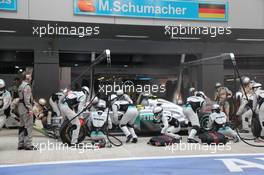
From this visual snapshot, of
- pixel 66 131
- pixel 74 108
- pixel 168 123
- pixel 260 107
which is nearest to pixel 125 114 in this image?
pixel 168 123

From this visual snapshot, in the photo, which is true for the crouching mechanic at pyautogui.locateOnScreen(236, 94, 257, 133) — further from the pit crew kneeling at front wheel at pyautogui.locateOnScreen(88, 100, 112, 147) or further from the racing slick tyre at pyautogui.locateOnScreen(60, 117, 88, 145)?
the racing slick tyre at pyautogui.locateOnScreen(60, 117, 88, 145)

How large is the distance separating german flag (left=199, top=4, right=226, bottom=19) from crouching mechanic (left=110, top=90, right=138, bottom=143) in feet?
18.6

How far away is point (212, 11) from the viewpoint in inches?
691

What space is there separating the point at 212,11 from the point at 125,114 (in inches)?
253

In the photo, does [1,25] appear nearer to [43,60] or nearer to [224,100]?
[43,60]

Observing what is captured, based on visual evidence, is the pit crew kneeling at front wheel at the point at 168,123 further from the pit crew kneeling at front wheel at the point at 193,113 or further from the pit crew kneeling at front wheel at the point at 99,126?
the pit crew kneeling at front wheel at the point at 99,126

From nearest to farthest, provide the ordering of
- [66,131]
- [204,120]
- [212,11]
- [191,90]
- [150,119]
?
[66,131] < [204,120] < [150,119] < [191,90] < [212,11]

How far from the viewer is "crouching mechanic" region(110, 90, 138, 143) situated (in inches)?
521

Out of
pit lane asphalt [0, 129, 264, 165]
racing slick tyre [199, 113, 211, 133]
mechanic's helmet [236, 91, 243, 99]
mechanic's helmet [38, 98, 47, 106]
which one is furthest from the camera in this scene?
mechanic's helmet [236, 91, 243, 99]

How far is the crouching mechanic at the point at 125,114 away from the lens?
43.4ft

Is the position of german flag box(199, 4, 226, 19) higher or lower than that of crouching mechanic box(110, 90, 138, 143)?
higher

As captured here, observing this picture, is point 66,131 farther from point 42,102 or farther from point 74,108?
point 42,102

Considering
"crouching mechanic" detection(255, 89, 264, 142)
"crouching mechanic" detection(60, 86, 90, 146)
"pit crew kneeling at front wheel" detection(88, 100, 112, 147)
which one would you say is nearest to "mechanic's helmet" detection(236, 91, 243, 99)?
"crouching mechanic" detection(255, 89, 264, 142)

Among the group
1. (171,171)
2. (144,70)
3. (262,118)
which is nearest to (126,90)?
(144,70)
